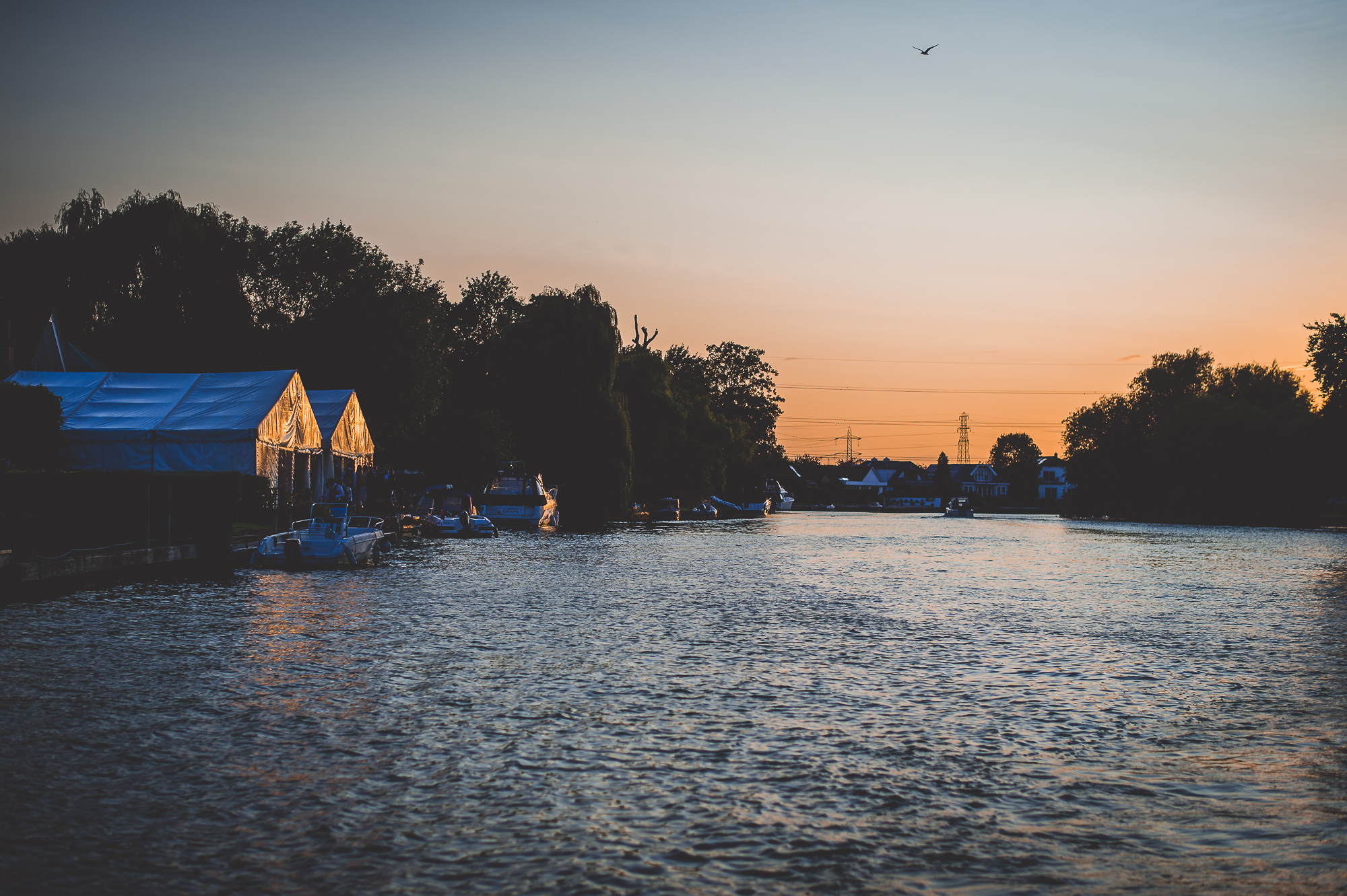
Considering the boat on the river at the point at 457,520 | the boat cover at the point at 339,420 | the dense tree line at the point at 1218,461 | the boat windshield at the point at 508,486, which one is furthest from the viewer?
the dense tree line at the point at 1218,461

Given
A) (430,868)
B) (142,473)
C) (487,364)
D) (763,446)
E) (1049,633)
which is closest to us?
(430,868)

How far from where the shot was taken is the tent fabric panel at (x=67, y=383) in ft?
106

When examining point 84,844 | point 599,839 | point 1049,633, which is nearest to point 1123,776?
point 599,839

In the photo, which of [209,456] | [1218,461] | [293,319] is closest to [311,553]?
[209,456]

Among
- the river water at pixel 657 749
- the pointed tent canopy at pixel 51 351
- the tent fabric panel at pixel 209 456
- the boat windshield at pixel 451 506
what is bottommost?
the river water at pixel 657 749

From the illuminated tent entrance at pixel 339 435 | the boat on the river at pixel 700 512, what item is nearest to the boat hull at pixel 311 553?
the illuminated tent entrance at pixel 339 435

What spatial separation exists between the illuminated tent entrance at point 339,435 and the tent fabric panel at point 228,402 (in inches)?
163

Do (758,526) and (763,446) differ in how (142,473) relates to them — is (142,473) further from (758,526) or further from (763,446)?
(763,446)

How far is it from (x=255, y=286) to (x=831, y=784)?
60.5m

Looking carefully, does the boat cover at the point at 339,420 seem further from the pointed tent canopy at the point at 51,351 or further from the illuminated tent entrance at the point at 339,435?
the pointed tent canopy at the point at 51,351

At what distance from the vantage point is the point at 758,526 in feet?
210

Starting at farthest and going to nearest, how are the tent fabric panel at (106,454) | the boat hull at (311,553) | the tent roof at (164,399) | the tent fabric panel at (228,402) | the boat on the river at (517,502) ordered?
the boat on the river at (517,502) < the tent fabric panel at (228,402) < the tent roof at (164,399) < the tent fabric panel at (106,454) < the boat hull at (311,553)

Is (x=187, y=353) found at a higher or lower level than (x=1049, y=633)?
higher

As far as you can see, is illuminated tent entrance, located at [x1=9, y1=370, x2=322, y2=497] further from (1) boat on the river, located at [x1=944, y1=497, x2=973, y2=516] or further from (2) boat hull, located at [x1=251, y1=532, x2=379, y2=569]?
(1) boat on the river, located at [x1=944, y1=497, x2=973, y2=516]
